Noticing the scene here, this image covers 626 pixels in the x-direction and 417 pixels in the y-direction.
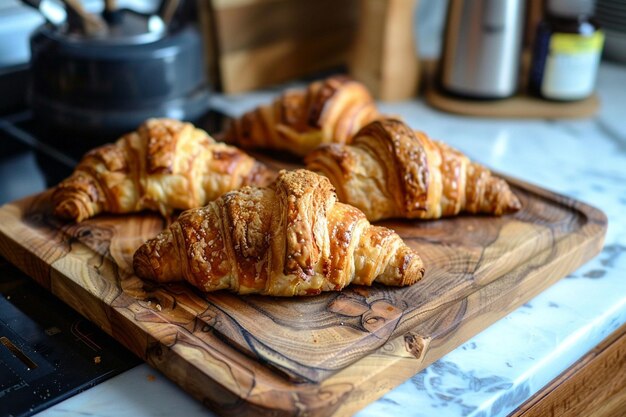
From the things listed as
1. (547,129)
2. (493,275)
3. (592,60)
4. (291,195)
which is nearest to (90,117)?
(291,195)

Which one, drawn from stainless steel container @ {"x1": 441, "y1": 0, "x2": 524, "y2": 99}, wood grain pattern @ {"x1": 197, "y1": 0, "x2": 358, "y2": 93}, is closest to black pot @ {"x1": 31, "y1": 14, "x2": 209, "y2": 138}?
wood grain pattern @ {"x1": 197, "y1": 0, "x2": 358, "y2": 93}

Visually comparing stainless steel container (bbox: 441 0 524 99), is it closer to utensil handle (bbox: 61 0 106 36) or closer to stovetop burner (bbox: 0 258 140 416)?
utensil handle (bbox: 61 0 106 36)

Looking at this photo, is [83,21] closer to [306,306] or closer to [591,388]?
[306,306]

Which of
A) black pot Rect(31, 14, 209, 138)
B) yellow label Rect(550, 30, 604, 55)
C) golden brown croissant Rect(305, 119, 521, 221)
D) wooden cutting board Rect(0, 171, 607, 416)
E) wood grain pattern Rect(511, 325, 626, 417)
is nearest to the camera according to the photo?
wooden cutting board Rect(0, 171, 607, 416)

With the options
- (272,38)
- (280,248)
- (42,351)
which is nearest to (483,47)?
(272,38)

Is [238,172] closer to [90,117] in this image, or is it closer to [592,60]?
[90,117]

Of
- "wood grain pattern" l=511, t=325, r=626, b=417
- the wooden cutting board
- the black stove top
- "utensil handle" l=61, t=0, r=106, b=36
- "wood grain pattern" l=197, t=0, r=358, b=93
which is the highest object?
"utensil handle" l=61, t=0, r=106, b=36
